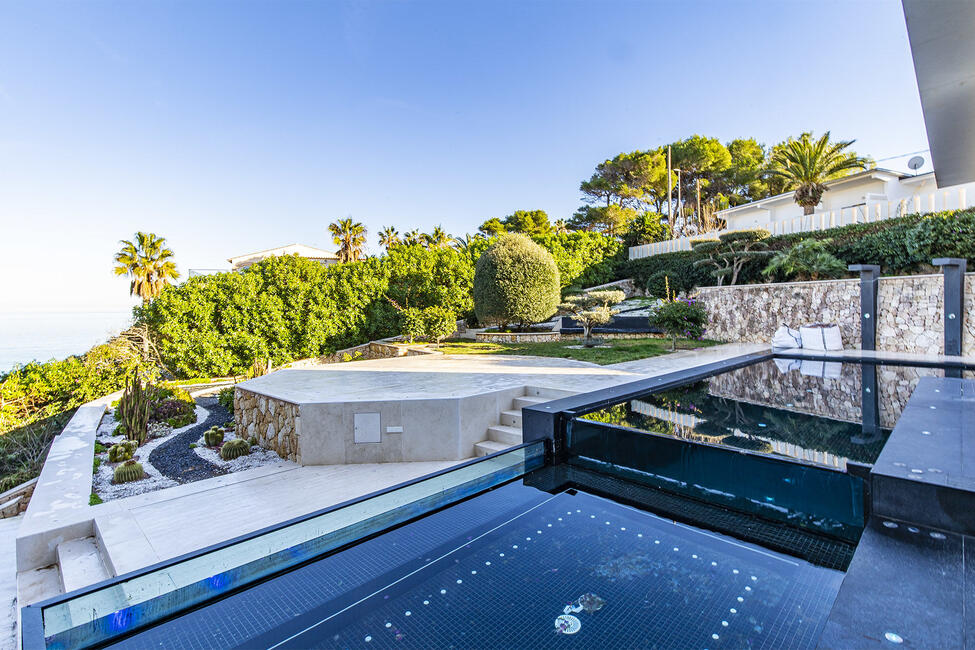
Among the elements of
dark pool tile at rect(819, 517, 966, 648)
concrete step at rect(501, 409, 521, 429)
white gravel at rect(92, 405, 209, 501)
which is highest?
dark pool tile at rect(819, 517, 966, 648)

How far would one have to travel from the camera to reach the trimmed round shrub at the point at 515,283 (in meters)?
12.3

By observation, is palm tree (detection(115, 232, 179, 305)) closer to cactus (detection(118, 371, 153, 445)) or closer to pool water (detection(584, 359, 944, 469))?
cactus (detection(118, 371, 153, 445))

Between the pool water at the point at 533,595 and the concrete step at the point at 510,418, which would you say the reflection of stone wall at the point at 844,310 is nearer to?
the concrete step at the point at 510,418

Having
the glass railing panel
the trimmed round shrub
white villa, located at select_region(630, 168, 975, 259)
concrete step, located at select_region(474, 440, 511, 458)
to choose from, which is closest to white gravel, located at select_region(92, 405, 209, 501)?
concrete step, located at select_region(474, 440, 511, 458)

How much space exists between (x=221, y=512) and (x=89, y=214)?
18.1 meters

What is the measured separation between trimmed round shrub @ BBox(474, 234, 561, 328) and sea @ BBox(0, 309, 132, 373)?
31.0 ft

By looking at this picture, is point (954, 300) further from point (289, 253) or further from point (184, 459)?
point (289, 253)

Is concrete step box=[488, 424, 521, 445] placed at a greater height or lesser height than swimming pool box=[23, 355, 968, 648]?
lesser

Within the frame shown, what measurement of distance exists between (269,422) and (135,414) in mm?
2582

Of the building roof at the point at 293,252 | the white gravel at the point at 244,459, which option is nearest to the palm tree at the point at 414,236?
the building roof at the point at 293,252

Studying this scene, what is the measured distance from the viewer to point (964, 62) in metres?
2.55

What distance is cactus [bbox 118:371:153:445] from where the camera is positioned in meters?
6.94

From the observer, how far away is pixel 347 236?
25.9 metres

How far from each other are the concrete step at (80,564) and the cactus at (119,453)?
2.81m
